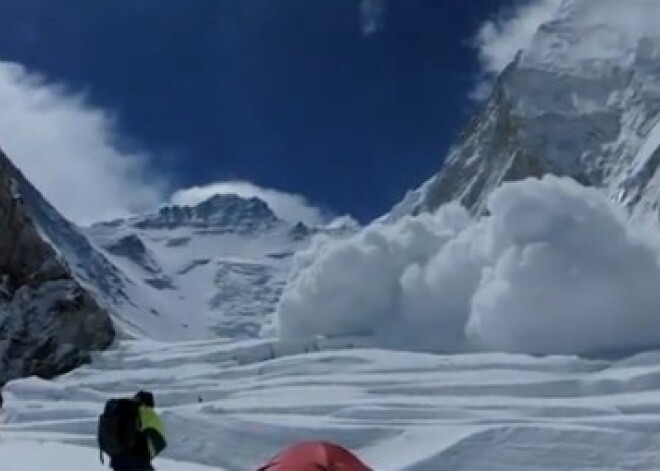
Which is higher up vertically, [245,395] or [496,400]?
[245,395]

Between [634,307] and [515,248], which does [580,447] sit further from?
[515,248]

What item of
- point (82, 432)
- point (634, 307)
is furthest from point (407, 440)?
point (634, 307)

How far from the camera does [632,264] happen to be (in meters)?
90.9

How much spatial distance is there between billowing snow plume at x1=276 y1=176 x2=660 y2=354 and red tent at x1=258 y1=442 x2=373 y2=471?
235ft

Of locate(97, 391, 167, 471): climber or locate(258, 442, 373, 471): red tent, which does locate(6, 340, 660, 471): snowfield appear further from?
locate(258, 442, 373, 471): red tent

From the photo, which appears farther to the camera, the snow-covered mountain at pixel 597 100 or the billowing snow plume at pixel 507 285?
the snow-covered mountain at pixel 597 100

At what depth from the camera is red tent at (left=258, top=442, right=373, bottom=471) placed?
309 inches

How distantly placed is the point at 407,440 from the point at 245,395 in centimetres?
2224

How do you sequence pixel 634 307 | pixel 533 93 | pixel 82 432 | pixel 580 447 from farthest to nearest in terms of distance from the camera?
pixel 533 93 < pixel 634 307 < pixel 82 432 < pixel 580 447

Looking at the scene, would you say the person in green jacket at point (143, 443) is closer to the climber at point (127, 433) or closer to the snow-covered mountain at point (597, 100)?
the climber at point (127, 433)

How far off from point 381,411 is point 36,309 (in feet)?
235

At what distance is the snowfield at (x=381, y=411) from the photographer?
38219 mm

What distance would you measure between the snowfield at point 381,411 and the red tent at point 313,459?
9.55 meters

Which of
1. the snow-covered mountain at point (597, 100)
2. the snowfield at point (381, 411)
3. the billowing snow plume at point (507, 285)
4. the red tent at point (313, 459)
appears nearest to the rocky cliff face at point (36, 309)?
the billowing snow plume at point (507, 285)
